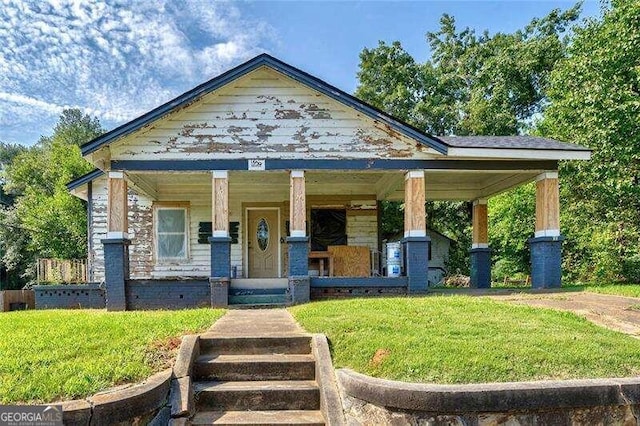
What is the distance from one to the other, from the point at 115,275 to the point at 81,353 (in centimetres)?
485

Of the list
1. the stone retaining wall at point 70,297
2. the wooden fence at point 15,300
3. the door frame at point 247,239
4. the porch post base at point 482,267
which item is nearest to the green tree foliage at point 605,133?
the porch post base at point 482,267

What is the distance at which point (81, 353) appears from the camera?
15.9 ft

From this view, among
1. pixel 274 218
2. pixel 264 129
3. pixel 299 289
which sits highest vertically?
pixel 264 129

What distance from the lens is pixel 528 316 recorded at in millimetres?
6375

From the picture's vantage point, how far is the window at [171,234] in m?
13.2

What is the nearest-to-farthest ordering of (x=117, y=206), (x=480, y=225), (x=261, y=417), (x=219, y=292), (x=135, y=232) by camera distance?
(x=261, y=417)
(x=219, y=292)
(x=117, y=206)
(x=135, y=232)
(x=480, y=225)

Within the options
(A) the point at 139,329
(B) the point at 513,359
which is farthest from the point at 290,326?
(B) the point at 513,359

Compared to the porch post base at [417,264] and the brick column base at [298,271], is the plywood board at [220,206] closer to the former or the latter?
the brick column base at [298,271]

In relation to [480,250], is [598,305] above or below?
below

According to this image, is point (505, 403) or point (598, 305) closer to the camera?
point (505, 403)

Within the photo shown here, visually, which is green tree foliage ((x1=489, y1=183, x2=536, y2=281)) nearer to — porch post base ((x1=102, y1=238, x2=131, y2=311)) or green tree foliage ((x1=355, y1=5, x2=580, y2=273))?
green tree foliage ((x1=355, y1=5, x2=580, y2=273))

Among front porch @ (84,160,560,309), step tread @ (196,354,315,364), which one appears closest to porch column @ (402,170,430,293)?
front porch @ (84,160,560,309)

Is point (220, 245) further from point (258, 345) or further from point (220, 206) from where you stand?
point (258, 345)

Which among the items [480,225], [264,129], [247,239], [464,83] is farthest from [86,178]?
[464,83]
